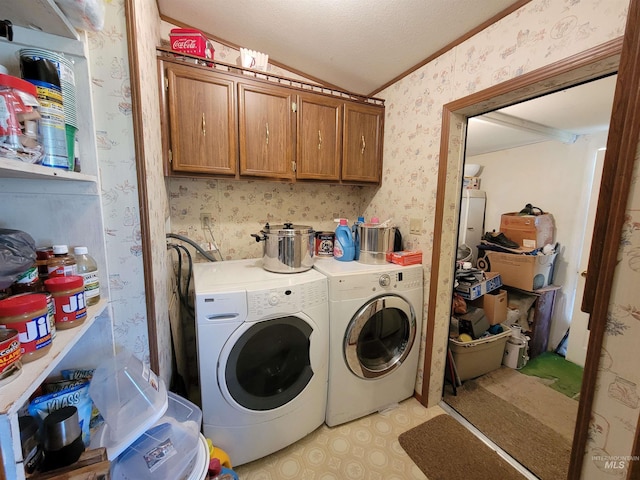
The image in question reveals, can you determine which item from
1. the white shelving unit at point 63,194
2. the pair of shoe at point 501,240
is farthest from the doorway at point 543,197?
the white shelving unit at point 63,194

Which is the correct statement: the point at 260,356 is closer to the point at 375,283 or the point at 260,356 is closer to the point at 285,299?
the point at 285,299

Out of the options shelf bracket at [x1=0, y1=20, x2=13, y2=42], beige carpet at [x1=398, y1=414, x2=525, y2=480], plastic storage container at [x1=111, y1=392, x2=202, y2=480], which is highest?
shelf bracket at [x1=0, y1=20, x2=13, y2=42]

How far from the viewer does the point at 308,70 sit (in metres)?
1.84

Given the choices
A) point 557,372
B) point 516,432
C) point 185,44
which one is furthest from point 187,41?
point 557,372

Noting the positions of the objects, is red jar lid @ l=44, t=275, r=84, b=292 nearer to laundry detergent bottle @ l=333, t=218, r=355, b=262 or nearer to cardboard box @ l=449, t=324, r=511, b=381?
laundry detergent bottle @ l=333, t=218, r=355, b=262

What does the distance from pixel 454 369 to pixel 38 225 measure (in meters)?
2.35

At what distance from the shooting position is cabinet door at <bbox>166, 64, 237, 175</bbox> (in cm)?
133

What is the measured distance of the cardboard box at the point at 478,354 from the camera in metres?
1.87

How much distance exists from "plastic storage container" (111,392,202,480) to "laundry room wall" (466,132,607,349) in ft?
10.5

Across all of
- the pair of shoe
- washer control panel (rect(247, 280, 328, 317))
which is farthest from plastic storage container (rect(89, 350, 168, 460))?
the pair of shoe

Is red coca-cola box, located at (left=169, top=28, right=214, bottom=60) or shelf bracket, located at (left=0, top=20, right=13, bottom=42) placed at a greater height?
red coca-cola box, located at (left=169, top=28, right=214, bottom=60)

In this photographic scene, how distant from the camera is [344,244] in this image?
1.74 m

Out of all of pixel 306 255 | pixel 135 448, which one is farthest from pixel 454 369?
pixel 135 448

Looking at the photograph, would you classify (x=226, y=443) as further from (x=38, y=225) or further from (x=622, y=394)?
(x=622, y=394)
